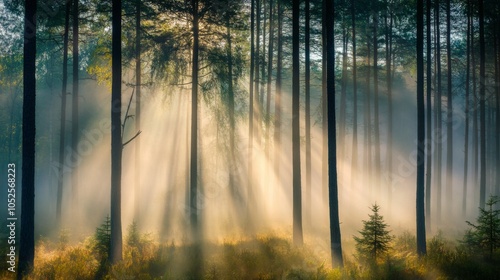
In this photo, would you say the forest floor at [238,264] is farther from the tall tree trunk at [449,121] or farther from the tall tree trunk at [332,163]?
the tall tree trunk at [449,121]

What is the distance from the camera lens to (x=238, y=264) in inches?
343

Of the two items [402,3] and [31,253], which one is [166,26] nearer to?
[31,253]

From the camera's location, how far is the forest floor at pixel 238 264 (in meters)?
7.91

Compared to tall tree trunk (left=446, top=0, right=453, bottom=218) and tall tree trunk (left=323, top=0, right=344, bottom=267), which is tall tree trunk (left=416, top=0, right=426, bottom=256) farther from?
tall tree trunk (left=446, top=0, right=453, bottom=218)

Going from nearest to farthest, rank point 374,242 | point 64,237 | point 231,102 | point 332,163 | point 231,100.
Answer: point 332,163 → point 374,242 → point 64,237 → point 231,100 → point 231,102

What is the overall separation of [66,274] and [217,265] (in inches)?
149

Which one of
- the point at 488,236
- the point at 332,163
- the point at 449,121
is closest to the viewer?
the point at 332,163

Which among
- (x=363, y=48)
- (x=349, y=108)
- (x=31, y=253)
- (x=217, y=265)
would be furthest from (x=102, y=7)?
(x=349, y=108)

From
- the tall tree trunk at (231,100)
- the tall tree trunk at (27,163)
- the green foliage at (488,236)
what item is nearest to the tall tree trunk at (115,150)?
the tall tree trunk at (27,163)

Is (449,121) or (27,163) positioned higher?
(449,121)

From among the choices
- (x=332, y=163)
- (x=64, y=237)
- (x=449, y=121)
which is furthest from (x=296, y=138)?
(x=449, y=121)

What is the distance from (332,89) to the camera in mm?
9297

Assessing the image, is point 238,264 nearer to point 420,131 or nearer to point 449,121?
point 420,131

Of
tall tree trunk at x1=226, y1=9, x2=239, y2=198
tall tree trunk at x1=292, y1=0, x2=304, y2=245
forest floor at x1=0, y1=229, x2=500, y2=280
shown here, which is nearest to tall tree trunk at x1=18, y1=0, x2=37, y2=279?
forest floor at x1=0, y1=229, x2=500, y2=280
